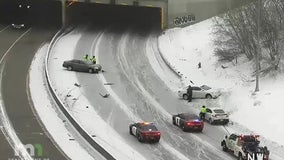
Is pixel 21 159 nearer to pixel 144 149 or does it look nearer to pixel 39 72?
pixel 144 149

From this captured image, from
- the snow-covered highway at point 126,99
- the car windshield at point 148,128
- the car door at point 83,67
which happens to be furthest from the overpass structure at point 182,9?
the car windshield at point 148,128

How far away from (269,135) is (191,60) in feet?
68.5

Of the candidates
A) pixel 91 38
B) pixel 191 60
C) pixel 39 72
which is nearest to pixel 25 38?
pixel 91 38

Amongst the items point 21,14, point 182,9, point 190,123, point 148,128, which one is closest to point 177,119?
point 190,123

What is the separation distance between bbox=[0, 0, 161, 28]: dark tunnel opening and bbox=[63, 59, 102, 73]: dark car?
A: 20.9 meters

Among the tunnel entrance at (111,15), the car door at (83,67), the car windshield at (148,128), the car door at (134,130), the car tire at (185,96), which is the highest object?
the tunnel entrance at (111,15)

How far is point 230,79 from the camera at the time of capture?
47.0 meters

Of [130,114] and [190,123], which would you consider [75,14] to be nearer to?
[130,114]

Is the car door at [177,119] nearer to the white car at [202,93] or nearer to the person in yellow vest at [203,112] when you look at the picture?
the person in yellow vest at [203,112]

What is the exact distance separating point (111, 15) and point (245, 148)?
50.0 m

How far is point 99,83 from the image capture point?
4719 centimetres

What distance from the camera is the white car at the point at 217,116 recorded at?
125 feet

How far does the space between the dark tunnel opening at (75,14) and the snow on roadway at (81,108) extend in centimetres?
1403

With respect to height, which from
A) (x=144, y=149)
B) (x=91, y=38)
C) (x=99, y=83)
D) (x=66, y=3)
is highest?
(x=66, y=3)
